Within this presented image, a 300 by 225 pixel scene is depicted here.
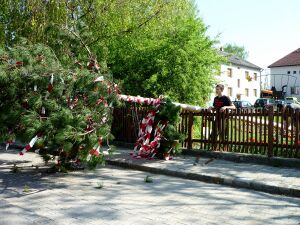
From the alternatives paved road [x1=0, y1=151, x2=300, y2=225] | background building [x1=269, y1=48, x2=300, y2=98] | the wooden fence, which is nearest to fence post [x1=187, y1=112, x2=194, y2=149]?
the wooden fence

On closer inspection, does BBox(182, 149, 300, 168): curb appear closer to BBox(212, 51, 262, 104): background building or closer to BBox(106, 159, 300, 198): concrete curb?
BBox(106, 159, 300, 198): concrete curb

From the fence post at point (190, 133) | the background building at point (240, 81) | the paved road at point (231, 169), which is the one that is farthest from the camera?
the background building at point (240, 81)

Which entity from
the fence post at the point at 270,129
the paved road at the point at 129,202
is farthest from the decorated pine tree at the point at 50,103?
the fence post at the point at 270,129

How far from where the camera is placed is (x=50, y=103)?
6512 mm

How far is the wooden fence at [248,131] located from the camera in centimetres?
884

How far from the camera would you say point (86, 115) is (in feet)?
22.4

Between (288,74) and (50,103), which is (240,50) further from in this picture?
(50,103)

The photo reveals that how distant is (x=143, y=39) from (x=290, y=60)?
74.1 m

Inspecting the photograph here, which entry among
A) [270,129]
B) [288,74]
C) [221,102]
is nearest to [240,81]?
[288,74]

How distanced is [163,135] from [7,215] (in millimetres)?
5292

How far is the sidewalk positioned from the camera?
22.4ft

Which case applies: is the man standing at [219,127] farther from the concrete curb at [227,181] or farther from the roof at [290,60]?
the roof at [290,60]

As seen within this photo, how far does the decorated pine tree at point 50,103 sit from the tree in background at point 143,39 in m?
6.41

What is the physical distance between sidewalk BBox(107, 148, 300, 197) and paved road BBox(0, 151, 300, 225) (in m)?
0.26
